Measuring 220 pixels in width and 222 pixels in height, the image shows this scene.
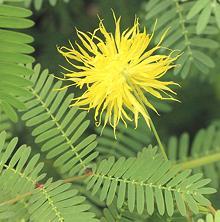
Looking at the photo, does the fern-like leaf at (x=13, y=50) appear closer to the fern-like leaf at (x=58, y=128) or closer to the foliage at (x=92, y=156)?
the foliage at (x=92, y=156)

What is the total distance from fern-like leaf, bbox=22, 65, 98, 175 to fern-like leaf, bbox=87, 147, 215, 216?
7 centimetres

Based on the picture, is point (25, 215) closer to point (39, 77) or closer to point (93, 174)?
point (93, 174)

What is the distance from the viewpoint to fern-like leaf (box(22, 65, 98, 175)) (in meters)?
1.38

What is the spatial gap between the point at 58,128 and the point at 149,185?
Answer: 0.90 feet

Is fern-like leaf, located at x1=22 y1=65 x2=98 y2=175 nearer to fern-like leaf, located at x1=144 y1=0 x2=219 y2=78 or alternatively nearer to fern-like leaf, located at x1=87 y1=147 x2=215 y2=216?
fern-like leaf, located at x1=87 y1=147 x2=215 y2=216

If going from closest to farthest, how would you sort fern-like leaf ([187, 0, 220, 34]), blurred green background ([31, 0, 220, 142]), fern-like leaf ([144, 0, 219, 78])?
fern-like leaf ([187, 0, 220, 34])
fern-like leaf ([144, 0, 219, 78])
blurred green background ([31, 0, 220, 142])

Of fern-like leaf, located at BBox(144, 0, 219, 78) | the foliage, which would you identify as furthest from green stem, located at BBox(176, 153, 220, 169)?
fern-like leaf, located at BBox(144, 0, 219, 78)

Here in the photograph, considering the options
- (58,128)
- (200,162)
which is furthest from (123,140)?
(58,128)

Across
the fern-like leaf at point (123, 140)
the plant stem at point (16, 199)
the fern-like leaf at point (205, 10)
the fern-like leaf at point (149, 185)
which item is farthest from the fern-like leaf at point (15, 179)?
the fern-like leaf at point (205, 10)

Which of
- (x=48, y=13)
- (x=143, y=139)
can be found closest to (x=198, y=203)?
(x=143, y=139)

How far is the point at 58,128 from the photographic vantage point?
142 centimetres

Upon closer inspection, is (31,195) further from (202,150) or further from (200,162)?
(202,150)

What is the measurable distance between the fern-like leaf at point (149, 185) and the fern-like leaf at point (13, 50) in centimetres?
27

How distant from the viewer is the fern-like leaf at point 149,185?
1.25m
